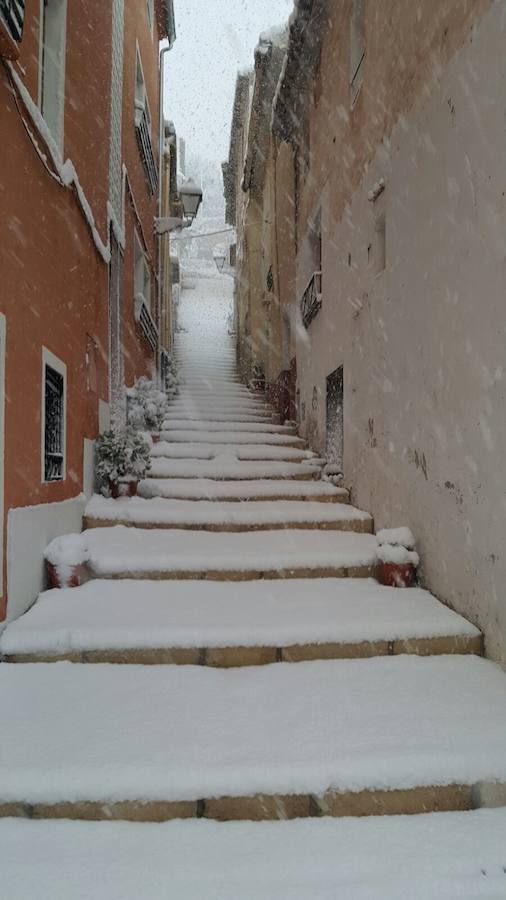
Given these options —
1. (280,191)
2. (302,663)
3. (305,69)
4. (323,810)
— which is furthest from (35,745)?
(280,191)

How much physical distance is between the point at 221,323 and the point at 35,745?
1016 inches

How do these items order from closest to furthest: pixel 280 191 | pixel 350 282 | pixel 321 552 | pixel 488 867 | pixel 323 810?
1. pixel 488 867
2. pixel 323 810
3. pixel 321 552
4. pixel 350 282
5. pixel 280 191

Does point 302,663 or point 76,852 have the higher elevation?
point 302,663

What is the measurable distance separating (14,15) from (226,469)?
4110 millimetres

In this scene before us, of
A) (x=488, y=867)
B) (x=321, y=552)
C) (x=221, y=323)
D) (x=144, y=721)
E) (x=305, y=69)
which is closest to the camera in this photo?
(x=488, y=867)

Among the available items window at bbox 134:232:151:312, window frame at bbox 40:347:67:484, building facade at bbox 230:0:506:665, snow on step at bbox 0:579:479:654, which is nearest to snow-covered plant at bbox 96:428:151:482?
window frame at bbox 40:347:67:484

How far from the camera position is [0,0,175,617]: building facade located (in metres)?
3.10

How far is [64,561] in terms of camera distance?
361 cm

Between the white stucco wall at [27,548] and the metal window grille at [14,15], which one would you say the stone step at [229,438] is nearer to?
the white stucco wall at [27,548]

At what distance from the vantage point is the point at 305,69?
7930mm

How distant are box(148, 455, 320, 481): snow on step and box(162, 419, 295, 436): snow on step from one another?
59.5 inches

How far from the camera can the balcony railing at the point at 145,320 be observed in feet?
25.9

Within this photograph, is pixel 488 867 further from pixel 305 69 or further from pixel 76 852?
pixel 305 69

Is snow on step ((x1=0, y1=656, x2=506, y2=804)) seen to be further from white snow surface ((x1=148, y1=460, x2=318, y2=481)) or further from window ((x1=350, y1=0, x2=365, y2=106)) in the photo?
window ((x1=350, y1=0, x2=365, y2=106))
